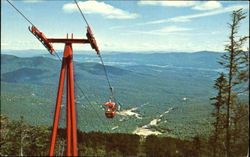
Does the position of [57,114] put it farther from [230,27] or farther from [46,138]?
[46,138]

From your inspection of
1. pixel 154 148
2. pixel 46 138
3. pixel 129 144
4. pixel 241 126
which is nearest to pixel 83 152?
pixel 46 138

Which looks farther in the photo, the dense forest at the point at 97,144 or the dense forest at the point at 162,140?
the dense forest at the point at 97,144

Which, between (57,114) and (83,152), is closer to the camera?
(57,114)

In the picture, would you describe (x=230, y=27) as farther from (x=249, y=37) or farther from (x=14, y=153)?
(x=14, y=153)

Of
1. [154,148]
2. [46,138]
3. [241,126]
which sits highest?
[241,126]

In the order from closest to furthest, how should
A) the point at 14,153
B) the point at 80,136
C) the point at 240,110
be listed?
the point at 240,110
the point at 14,153
the point at 80,136

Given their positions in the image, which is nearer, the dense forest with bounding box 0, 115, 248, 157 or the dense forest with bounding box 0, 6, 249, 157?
the dense forest with bounding box 0, 6, 249, 157

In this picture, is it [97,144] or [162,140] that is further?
[162,140]

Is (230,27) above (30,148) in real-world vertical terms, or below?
above

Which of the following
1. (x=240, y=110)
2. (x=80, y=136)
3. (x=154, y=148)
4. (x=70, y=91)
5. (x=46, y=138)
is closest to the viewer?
(x=70, y=91)

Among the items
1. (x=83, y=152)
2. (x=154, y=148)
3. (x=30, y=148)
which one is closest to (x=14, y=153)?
(x=30, y=148)
